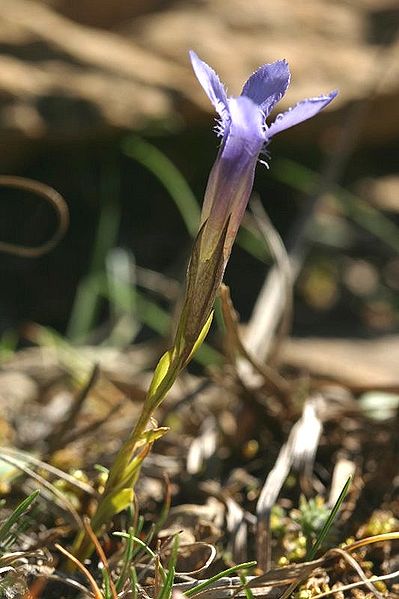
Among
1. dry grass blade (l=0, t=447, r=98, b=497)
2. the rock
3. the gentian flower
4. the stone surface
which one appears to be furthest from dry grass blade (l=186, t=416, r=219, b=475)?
the stone surface

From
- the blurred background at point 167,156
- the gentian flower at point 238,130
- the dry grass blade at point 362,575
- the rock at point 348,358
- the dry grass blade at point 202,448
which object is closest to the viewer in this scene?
the gentian flower at point 238,130

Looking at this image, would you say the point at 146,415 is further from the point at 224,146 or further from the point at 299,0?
the point at 299,0

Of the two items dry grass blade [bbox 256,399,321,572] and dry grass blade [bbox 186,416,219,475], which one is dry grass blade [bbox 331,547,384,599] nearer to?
dry grass blade [bbox 256,399,321,572]

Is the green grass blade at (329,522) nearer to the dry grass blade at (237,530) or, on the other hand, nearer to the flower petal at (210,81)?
the dry grass blade at (237,530)

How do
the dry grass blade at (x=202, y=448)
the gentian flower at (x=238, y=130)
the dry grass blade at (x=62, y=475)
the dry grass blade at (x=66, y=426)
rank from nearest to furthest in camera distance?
the gentian flower at (x=238, y=130) < the dry grass blade at (x=62, y=475) < the dry grass blade at (x=66, y=426) < the dry grass blade at (x=202, y=448)

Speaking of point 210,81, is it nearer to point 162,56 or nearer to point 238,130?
point 238,130

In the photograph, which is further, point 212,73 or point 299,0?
point 299,0

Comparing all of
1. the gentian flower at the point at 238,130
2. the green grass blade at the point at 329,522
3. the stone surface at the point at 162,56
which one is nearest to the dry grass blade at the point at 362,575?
the green grass blade at the point at 329,522

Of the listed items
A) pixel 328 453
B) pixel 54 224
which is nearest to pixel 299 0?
pixel 54 224
